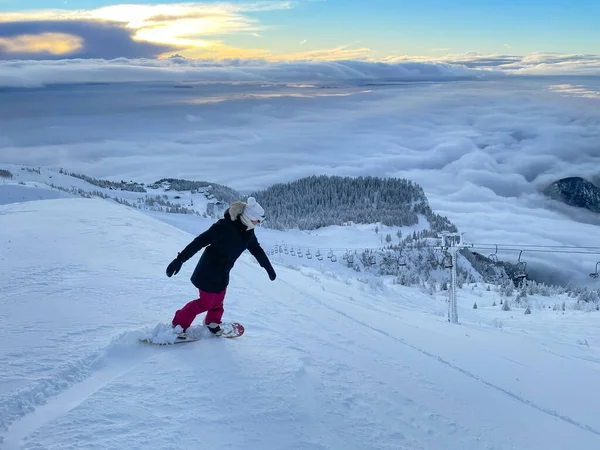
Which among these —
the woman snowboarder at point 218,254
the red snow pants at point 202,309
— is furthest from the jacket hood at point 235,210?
the red snow pants at point 202,309

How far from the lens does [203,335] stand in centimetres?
592

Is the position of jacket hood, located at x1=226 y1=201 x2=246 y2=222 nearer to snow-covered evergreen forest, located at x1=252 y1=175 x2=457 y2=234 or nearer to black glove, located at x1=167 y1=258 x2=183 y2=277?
black glove, located at x1=167 y1=258 x2=183 y2=277

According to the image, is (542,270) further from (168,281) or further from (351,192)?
(168,281)

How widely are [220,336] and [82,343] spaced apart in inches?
61.5

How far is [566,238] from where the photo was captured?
147 meters

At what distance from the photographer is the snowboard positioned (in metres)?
5.46

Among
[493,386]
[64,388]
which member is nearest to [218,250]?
[64,388]

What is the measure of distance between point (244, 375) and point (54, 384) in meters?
1.74

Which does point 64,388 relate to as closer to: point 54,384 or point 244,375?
point 54,384

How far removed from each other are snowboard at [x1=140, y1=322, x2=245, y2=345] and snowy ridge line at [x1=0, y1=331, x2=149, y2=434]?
0.31 meters

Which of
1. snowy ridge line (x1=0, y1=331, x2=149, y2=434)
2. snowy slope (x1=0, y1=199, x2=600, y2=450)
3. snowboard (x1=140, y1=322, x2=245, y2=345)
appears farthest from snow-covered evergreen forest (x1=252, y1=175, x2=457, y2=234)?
snowy ridge line (x1=0, y1=331, x2=149, y2=434)

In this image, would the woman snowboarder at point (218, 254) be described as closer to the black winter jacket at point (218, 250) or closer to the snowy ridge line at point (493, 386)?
the black winter jacket at point (218, 250)

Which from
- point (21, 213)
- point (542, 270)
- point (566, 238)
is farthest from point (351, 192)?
point (21, 213)

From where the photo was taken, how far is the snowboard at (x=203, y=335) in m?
5.46
